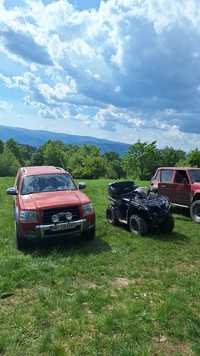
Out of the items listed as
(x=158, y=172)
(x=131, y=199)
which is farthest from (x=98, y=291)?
(x=158, y=172)

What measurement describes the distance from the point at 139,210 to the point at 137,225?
1.29ft

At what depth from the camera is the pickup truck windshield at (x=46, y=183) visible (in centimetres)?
800

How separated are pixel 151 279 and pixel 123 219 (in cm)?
367

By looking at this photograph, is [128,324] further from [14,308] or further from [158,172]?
[158,172]

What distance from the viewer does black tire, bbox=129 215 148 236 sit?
26.5ft

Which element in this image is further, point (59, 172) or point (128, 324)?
point (59, 172)

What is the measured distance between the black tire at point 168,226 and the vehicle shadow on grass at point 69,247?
5.62 ft

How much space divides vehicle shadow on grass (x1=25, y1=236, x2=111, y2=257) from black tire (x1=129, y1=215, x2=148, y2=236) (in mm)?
1018

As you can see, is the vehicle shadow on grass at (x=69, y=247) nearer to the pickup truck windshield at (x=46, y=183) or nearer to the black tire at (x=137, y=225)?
the black tire at (x=137, y=225)

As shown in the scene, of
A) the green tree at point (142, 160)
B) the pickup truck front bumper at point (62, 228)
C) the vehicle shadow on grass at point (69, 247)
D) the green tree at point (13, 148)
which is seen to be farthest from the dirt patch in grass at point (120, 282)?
the green tree at point (13, 148)

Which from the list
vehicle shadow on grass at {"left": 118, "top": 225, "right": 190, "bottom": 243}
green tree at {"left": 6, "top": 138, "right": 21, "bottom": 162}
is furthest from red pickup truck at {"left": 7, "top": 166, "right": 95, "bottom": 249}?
green tree at {"left": 6, "top": 138, "right": 21, "bottom": 162}

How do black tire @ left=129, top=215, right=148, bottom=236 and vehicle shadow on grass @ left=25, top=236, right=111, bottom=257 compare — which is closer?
vehicle shadow on grass @ left=25, top=236, right=111, bottom=257

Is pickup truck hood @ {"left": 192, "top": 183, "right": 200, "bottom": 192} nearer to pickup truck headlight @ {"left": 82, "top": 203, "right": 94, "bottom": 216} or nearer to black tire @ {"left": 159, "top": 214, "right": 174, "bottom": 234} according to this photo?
black tire @ {"left": 159, "top": 214, "right": 174, "bottom": 234}

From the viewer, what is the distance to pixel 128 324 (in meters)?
3.83
